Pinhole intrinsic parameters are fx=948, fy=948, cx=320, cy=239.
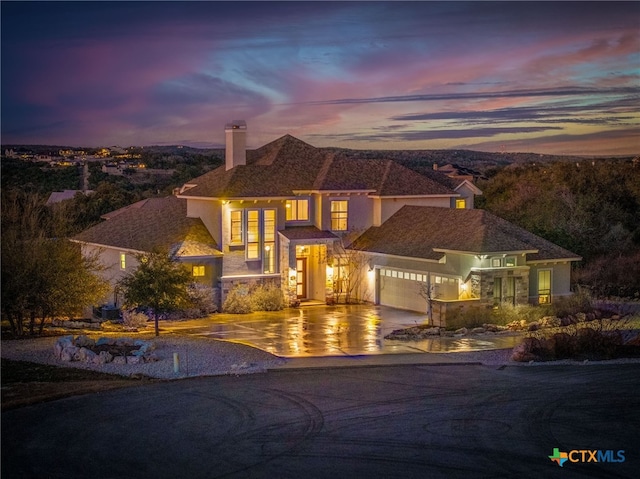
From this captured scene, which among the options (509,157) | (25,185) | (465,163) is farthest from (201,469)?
(509,157)

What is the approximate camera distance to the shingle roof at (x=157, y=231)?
37.6 meters

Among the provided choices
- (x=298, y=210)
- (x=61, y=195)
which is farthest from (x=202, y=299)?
(x=61, y=195)

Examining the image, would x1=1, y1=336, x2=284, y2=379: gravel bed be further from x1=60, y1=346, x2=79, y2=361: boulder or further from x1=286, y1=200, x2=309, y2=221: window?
x1=286, y1=200, x2=309, y2=221: window

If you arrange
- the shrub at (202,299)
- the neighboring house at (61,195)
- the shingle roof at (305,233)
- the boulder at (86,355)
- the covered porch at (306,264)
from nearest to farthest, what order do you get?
1. the boulder at (86,355)
2. the shrub at (202,299)
3. the covered porch at (306,264)
4. the shingle roof at (305,233)
5. the neighboring house at (61,195)

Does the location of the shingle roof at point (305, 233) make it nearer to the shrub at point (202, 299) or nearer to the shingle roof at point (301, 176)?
the shingle roof at point (301, 176)

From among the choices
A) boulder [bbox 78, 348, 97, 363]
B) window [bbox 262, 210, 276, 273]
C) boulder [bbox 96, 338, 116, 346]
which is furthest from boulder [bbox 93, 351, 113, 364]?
window [bbox 262, 210, 276, 273]

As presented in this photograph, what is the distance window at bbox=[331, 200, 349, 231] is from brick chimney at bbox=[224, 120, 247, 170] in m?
4.35

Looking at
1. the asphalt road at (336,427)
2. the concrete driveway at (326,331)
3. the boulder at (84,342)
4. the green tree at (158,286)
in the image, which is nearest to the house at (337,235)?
the concrete driveway at (326,331)

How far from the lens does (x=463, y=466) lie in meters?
16.9

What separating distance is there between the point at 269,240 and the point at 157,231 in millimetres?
4844

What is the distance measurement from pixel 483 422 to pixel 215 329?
14.8m

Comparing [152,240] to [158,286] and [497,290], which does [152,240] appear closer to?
[158,286]

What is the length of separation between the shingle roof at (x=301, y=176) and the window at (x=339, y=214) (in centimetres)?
81

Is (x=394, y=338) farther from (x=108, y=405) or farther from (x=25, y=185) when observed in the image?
(x=25, y=185)
